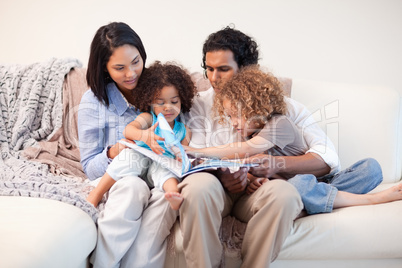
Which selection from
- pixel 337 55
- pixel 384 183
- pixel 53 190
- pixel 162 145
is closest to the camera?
pixel 53 190

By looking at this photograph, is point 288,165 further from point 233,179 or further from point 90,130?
point 90,130

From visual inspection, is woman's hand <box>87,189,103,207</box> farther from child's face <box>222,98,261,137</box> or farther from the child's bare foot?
child's face <box>222,98,261,137</box>

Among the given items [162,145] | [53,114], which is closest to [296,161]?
[162,145]

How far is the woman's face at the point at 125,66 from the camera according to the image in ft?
6.41

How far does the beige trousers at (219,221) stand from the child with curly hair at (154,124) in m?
0.10

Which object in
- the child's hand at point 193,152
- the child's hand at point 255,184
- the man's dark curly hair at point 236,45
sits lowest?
the child's hand at point 255,184

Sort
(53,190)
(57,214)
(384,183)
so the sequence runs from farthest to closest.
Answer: (384,183), (53,190), (57,214)

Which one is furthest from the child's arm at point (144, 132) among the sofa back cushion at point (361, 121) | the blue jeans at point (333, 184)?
the sofa back cushion at point (361, 121)

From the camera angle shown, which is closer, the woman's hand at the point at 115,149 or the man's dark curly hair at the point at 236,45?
the woman's hand at the point at 115,149

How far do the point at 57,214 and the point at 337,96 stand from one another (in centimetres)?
144

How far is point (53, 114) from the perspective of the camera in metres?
2.23

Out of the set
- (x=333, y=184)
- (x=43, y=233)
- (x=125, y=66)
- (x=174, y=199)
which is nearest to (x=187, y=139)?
(x=125, y=66)

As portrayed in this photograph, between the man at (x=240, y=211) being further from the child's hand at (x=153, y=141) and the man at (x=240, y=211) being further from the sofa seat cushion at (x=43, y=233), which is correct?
the sofa seat cushion at (x=43, y=233)

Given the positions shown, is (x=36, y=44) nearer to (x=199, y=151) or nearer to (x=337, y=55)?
(x=199, y=151)
